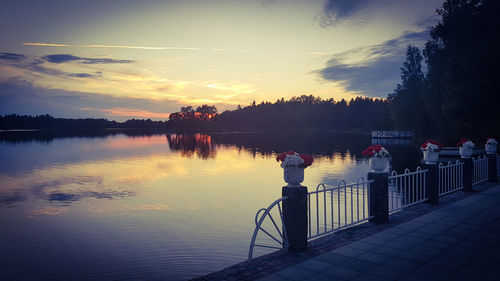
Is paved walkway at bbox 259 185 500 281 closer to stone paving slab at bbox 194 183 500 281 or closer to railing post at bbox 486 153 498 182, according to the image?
stone paving slab at bbox 194 183 500 281

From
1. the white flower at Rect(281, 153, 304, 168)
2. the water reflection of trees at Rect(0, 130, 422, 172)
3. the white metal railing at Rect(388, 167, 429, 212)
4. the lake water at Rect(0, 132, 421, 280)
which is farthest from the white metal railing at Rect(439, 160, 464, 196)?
the water reflection of trees at Rect(0, 130, 422, 172)

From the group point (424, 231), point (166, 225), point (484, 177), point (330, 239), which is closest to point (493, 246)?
point (424, 231)

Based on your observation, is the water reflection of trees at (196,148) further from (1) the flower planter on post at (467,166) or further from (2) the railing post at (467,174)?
(2) the railing post at (467,174)

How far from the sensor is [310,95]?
18912 centimetres

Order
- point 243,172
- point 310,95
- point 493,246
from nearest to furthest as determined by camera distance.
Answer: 1. point 493,246
2. point 243,172
3. point 310,95

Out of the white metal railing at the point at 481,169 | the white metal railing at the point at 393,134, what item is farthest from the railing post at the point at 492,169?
the white metal railing at the point at 393,134

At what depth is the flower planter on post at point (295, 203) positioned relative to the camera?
6438 millimetres

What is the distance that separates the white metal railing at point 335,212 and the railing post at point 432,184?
175 cm

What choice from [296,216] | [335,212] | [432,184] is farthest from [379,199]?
[335,212]

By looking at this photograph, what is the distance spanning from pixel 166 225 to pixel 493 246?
437 inches

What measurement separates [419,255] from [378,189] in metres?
2.42

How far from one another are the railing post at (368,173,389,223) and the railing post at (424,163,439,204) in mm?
2731

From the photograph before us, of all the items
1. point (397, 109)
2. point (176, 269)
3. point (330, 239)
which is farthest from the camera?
point (397, 109)

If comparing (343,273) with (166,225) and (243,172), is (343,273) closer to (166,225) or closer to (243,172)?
(166,225)
